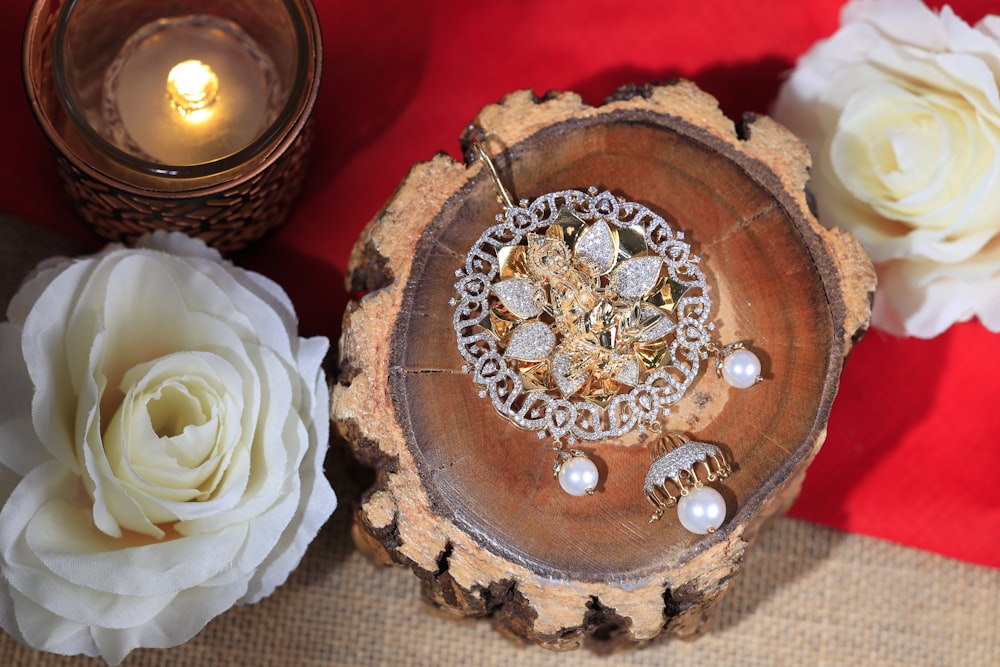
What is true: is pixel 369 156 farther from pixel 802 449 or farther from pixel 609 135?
pixel 802 449

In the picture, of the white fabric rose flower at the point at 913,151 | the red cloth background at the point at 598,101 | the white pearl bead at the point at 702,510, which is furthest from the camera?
the red cloth background at the point at 598,101

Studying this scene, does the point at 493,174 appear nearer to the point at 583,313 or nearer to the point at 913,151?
the point at 583,313

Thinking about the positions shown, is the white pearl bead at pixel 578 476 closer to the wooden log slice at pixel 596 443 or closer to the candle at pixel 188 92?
the wooden log slice at pixel 596 443

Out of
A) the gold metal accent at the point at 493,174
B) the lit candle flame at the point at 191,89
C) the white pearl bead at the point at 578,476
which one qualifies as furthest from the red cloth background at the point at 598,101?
the white pearl bead at the point at 578,476

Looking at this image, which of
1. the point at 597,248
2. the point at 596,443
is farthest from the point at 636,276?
the point at 596,443

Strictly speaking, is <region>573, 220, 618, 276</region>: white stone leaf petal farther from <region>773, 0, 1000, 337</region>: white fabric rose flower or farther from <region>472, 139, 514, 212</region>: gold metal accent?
<region>773, 0, 1000, 337</region>: white fabric rose flower

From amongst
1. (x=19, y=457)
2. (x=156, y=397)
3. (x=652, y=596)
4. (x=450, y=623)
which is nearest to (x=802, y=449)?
(x=652, y=596)

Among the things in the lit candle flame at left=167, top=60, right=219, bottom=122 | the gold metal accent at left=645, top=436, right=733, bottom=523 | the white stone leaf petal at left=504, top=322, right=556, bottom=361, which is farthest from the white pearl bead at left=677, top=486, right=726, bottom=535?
the lit candle flame at left=167, top=60, right=219, bottom=122
